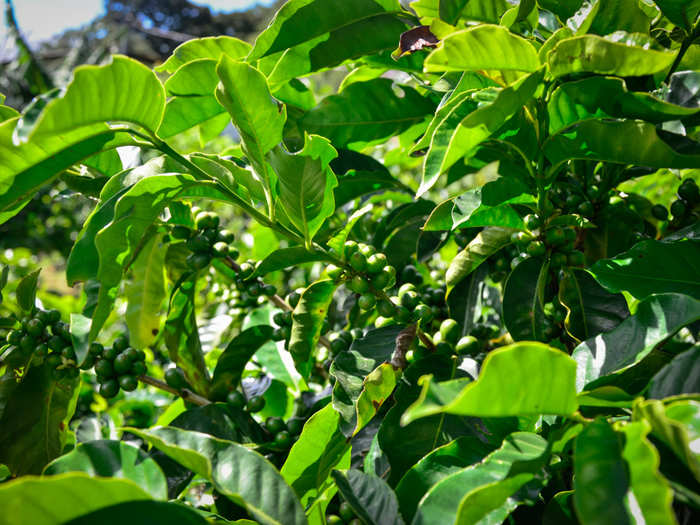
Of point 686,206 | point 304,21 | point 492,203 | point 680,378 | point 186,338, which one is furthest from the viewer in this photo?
point 186,338

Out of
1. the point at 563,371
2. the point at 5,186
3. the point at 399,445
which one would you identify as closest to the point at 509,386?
the point at 563,371

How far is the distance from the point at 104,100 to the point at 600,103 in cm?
77

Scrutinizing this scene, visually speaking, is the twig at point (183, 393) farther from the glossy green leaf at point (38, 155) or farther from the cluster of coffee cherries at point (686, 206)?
the cluster of coffee cherries at point (686, 206)

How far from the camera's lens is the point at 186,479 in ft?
3.21

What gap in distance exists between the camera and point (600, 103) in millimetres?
865

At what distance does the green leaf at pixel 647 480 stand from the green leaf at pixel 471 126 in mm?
413

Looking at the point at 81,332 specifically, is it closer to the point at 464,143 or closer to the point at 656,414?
the point at 464,143

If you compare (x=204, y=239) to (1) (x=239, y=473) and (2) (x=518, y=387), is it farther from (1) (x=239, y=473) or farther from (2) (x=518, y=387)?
(2) (x=518, y=387)

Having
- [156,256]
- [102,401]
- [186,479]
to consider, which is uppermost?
[156,256]

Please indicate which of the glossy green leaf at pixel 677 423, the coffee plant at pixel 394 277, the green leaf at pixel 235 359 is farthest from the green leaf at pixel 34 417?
the glossy green leaf at pixel 677 423

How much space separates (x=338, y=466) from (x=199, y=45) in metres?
0.89

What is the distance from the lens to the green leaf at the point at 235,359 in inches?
48.3

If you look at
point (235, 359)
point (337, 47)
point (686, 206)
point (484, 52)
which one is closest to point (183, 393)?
point (235, 359)

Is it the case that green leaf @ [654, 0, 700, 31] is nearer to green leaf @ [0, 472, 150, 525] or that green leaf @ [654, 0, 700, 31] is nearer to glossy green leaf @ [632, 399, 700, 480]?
glossy green leaf @ [632, 399, 700, 480]
